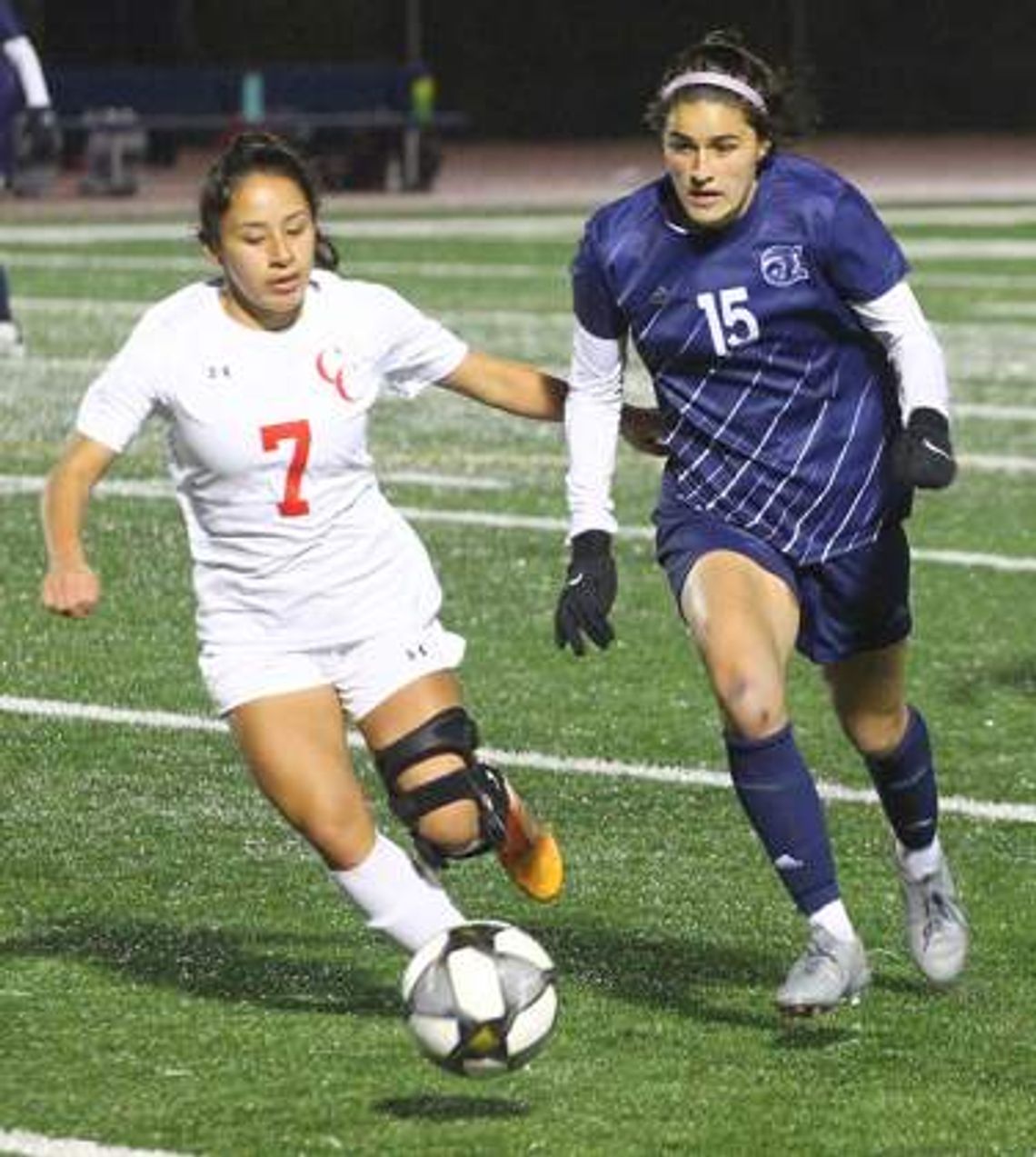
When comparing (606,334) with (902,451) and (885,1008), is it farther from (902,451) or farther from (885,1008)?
(885,1008)

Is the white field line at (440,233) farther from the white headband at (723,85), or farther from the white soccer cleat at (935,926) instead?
the white headband at (723,85)

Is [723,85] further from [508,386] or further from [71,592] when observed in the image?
[71,592]

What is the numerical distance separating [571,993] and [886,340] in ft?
4.10

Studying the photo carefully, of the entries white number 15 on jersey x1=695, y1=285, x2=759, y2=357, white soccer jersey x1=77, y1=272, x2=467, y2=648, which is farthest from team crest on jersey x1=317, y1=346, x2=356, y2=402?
white number 15 on jersey x1=695, y1=285, x2=759, y2=357

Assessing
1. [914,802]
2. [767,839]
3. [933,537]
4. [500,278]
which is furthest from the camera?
[500,278]

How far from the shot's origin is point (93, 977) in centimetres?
729

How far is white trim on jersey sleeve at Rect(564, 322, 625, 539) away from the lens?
7.20 metres

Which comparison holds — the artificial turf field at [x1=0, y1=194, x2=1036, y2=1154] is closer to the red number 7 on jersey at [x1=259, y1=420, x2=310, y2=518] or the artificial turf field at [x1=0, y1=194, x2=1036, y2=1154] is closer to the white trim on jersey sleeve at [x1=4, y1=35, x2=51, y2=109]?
the red number 7 on jersey at [x1=259, y1=420, x2=310, y2=518]

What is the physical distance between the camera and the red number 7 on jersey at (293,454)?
22.3ft

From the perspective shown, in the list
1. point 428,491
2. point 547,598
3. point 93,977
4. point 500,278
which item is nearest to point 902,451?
point 93,977

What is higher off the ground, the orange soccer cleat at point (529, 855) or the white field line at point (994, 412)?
the orange soccer cleat at point (529, 855)

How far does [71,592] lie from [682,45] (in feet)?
124

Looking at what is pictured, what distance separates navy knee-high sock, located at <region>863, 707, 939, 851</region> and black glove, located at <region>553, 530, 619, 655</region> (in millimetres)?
584

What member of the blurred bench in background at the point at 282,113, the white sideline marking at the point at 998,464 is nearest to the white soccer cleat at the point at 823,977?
the white sideline marking at the point at 998,464
